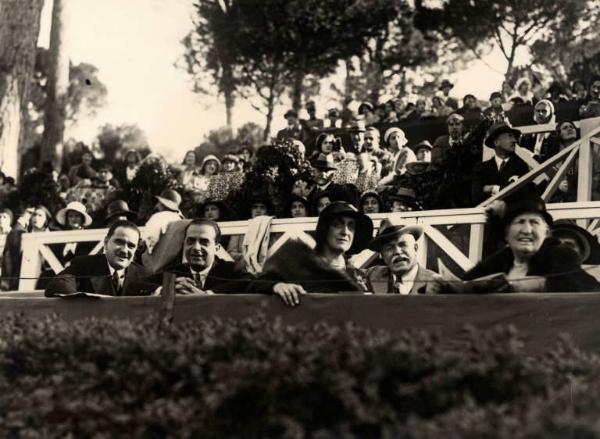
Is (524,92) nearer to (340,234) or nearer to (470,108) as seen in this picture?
(470,108)

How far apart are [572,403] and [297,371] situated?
1270 millimetres

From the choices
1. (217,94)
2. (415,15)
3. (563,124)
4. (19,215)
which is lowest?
(19,215)

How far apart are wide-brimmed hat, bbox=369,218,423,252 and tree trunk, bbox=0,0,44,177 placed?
759cm

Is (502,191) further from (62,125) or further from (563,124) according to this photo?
(62,125)

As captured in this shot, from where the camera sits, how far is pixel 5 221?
395 inches

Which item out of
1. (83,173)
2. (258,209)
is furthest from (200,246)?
(83,173)

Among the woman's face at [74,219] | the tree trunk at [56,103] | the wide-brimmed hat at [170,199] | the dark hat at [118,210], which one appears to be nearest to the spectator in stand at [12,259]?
the woman's face at [74,219]

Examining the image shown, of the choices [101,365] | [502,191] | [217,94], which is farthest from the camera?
[217,94]

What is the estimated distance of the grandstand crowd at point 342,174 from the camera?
7383 millimetres

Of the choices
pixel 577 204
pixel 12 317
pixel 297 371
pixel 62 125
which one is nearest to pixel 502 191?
pixel 577 204

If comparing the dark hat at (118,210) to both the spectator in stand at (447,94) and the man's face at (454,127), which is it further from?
the spectator in stand at (447,94)

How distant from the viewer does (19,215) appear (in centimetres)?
1034

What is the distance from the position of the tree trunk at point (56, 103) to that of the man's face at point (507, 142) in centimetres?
852

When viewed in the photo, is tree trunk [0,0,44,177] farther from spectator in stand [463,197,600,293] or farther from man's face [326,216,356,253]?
spectator in stand [463,197,600,293]
